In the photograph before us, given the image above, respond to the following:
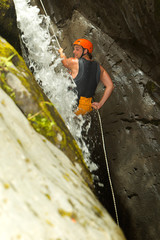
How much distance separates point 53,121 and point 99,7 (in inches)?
143

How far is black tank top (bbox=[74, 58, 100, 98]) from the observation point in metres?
3.78

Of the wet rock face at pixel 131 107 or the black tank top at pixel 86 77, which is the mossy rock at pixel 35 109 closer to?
the black tank top at pixel 86 77

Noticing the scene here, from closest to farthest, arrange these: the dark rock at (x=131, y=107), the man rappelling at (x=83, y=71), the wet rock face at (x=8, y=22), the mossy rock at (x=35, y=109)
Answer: the mossy rock at (x=35, y=109) → the wet rock face at (x=8, y=22) → the man rappelling at (x=83, y=71) → the dark rock at (x=131, y=107)

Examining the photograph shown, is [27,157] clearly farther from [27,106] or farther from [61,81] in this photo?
[61,81]

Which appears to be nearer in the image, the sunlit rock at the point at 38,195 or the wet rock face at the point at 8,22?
the sunlit rock at the point at 38,195

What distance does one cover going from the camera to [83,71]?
378 centimetres

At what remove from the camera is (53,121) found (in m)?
2.19

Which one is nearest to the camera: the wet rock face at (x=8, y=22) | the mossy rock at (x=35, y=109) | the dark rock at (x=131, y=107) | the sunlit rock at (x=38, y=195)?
the sunlit rock at (x=38, y=195)

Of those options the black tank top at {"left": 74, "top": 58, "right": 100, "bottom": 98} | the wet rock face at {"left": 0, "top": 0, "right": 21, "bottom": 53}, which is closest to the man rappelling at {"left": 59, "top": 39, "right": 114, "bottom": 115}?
the black tank top at {"left": 74, "top": 58, "right": 100, "bottom": 98}

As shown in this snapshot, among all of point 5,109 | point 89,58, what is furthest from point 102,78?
point 5,109

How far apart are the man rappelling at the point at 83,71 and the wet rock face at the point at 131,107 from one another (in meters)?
0.92

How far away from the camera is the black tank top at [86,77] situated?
378 centimetres

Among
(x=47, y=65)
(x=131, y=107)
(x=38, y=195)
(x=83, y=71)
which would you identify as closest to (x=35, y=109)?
(x=38, y=195)

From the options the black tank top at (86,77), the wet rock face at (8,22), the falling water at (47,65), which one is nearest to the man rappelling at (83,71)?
the black tank top at (86,77)
